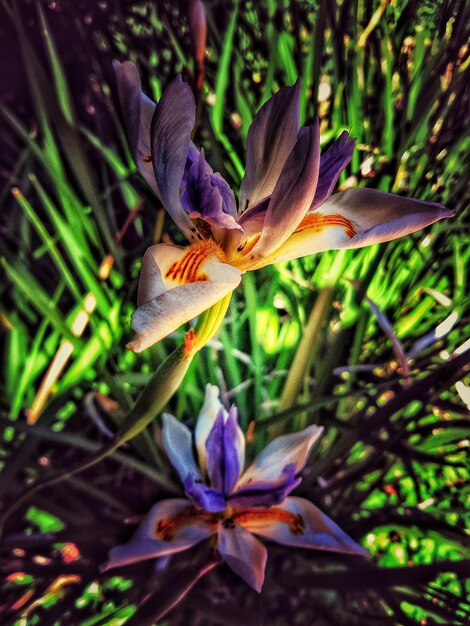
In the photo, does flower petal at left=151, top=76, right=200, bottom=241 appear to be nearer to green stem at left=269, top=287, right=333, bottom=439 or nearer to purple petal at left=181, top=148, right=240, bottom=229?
purple petal at left=181, top=148, right=240, bottom=229

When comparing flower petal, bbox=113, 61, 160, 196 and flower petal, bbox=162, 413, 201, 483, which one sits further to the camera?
flower petal, bbox=162, 413, 201, 483

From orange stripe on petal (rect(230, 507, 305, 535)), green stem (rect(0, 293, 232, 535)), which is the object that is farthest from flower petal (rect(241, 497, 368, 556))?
green stem (rect(0, 293, 232, 535))

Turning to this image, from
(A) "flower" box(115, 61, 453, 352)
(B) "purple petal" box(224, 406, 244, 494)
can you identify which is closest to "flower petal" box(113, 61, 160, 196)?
(A) "flower" box(115, 61, 453, 352)

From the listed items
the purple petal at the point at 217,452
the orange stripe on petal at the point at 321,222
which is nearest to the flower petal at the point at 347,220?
the orange stripe on petal at the point at 321,222

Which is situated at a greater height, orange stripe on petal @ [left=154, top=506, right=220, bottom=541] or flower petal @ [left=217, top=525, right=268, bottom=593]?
orange stripe on petal @ [left=154, top=506, right=220, bottom=541]

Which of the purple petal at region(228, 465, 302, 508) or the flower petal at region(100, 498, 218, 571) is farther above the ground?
the purple petal at region(228, 465, 302, 508)

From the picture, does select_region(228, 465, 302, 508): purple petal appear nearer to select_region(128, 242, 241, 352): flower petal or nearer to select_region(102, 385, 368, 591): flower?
select_region(102, 385, 368, 591): flower

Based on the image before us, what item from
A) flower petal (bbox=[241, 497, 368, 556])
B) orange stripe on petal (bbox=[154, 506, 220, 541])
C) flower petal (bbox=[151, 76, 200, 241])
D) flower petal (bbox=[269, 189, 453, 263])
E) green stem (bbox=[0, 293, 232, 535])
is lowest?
flower petal (bbox=[241, 497, 368, 556])
